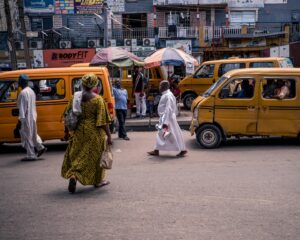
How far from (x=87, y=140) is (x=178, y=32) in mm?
23795

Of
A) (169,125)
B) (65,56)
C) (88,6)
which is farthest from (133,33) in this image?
(169,125)

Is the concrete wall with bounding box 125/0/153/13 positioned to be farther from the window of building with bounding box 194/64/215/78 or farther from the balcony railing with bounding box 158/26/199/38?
the window of building with bounding box 194/64/215/78

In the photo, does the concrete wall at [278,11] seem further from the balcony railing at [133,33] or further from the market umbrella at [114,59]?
the market umbrella at [114,59]

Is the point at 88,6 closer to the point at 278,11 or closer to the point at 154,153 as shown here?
the point at 278,11

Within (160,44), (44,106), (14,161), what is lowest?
(14,161)

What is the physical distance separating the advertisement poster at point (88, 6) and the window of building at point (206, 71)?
13317 mm

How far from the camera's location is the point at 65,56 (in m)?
27.1

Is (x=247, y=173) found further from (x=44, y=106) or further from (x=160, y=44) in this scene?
(x=160, y=44)

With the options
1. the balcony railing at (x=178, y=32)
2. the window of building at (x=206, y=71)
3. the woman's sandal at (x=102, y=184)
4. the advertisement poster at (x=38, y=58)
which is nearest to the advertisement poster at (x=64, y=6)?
the advertisement poster at (x=38, y=58)

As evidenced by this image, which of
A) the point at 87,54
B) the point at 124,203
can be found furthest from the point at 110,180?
the point at 87,54

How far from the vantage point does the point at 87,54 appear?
2709cm

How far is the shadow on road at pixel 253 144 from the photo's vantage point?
9.66m

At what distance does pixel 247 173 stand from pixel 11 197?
361 cm

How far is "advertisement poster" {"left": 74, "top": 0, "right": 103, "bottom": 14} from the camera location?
2767 cm
